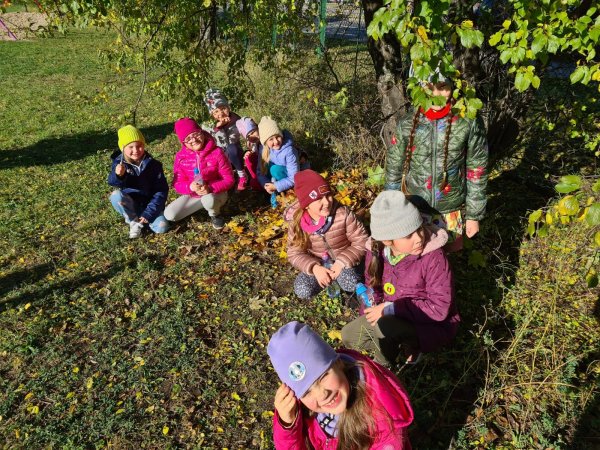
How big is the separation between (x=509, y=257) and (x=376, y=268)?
1.80 m

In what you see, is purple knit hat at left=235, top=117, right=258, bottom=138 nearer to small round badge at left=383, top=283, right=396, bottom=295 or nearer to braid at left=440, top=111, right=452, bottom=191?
braid at left=440, top=111, right=452, bottom=191

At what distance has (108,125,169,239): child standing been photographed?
15.6 ft

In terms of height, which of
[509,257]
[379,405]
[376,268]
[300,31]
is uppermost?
[300,31]

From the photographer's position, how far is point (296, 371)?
5.30 ft

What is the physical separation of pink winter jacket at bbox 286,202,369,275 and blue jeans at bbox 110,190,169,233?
6.71ft

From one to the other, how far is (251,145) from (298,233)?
269cm

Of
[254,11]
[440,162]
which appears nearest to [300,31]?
[254,11]

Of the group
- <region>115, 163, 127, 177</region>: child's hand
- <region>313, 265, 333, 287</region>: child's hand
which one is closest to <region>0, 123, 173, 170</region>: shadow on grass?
<region>115, 163, 127, 177</region>: child's hand

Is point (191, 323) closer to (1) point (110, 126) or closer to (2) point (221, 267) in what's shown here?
(2) point (221, 267)

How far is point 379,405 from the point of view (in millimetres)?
1815

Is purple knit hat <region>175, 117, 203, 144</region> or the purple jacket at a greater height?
purple knit hat <region>175, 117, 203, 144</region>

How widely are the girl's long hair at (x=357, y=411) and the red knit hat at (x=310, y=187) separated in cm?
160

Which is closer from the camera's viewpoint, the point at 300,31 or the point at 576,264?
the point at 576,264

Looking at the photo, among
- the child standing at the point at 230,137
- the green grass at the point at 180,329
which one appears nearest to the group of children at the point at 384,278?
the green grass at the point at 180,329
